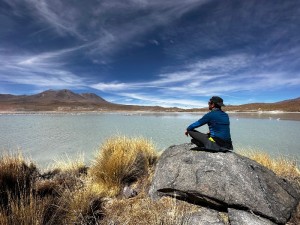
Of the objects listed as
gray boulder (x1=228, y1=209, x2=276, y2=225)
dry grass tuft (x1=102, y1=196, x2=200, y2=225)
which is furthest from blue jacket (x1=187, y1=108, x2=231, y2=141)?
gray boulder (x1=228, y1=209, x2=276, y2=225)

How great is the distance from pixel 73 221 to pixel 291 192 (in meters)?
3.38

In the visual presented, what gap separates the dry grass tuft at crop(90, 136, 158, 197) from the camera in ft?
17.3

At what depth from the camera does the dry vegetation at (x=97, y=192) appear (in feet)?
10.8

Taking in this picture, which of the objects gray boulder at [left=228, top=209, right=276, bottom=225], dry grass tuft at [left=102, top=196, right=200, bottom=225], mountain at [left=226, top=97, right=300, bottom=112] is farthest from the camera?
mountain at [left=226, top=97, right=300, bottom=112]

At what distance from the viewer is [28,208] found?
10.0 feet

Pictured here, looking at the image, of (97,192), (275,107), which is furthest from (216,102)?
(275,107)

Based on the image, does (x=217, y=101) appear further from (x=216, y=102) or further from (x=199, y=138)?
(x=199, y=138)

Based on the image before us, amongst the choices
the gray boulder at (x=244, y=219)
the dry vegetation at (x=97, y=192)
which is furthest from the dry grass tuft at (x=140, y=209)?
the gray boulder at (x=244, y=219)

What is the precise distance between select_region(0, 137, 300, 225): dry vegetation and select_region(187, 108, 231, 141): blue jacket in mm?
1422

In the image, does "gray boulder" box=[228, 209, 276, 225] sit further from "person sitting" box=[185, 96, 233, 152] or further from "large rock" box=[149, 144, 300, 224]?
"person sitting" box=[185, 96, 233, 152]

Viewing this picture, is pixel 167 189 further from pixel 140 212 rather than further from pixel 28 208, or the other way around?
pixel 28 208

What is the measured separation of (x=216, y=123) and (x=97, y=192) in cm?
252

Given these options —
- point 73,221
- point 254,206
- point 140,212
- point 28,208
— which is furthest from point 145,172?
point 28,208

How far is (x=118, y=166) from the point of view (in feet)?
17.9
